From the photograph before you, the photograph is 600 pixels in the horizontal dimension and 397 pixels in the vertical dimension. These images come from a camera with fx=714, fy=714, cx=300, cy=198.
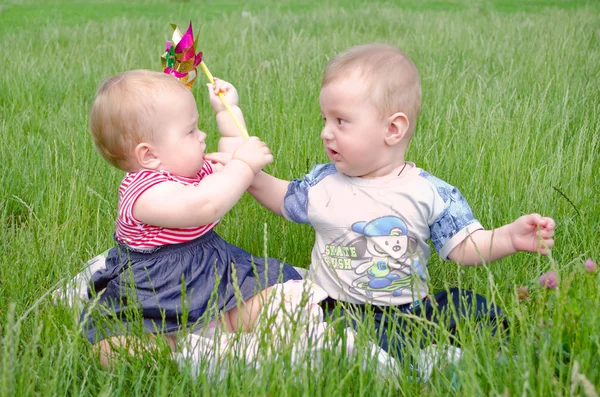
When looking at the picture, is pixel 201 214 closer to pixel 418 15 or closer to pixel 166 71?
pixel 166 71

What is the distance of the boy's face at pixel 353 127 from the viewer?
2.17 metres

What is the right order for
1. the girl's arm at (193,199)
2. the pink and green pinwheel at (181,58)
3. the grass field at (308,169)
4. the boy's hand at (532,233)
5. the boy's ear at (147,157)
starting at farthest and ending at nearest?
the pink and green pinwheel at (181,58) < the boy's ear at (147,157) < the girl's arm at (193,199) < the boy's hand at (532,233) < the grass field at (308,169)

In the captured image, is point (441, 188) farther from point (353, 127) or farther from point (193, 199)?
point (193, 199)

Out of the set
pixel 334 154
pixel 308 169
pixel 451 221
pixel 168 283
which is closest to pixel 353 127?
pixel 334 154

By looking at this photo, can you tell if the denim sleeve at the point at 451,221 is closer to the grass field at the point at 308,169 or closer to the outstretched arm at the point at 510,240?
the outstretched arm at the point at 510,240

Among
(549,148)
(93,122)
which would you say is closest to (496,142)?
(549,148)

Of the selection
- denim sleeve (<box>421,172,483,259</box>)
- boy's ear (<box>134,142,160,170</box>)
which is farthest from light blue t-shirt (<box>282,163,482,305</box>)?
boy's ear (<box>134,142,160,170</box>)

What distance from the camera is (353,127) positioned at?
2189 mm

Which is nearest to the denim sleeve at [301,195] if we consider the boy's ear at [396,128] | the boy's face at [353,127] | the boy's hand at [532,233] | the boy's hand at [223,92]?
the boy's face at [353,127]

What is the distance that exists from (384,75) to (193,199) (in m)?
0.69

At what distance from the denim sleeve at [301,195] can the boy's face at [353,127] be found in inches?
6.4

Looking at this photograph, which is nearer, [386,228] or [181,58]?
[386,228]

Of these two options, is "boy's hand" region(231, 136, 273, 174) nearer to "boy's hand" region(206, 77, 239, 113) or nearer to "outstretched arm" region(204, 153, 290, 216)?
"outstretched arm" region(204, 153, 290, 216)

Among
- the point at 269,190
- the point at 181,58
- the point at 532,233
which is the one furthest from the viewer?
the point at 269,190
